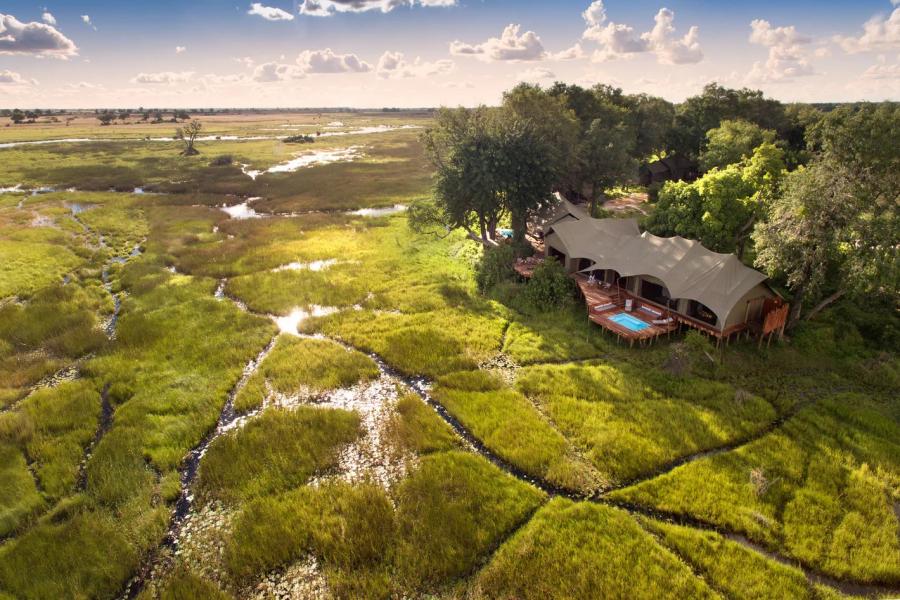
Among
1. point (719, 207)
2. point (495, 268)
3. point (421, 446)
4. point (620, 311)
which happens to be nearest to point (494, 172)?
point (495, 268)

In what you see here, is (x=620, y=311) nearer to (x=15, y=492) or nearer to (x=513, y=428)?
(x=513, y=428)

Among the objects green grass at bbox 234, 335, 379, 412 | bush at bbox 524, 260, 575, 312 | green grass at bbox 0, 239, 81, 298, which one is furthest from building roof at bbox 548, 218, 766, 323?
green grass at bbox 0, 239, 81, 298

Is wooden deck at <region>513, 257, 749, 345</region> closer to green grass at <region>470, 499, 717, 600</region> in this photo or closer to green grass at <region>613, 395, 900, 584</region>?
green grass at <region>613, 395, 900, 584</region>

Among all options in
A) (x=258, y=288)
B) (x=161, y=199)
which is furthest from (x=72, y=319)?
(x=161, y=199)

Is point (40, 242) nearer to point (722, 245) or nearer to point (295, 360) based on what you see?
point (295, 360)

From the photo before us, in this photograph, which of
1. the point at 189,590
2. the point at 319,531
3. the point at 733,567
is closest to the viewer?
the point at 189,590

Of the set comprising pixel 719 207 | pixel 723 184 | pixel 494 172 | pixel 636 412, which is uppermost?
pixel 494 172

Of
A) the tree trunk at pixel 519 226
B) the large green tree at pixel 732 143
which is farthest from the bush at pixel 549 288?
the large green tree at pixel 732 143
